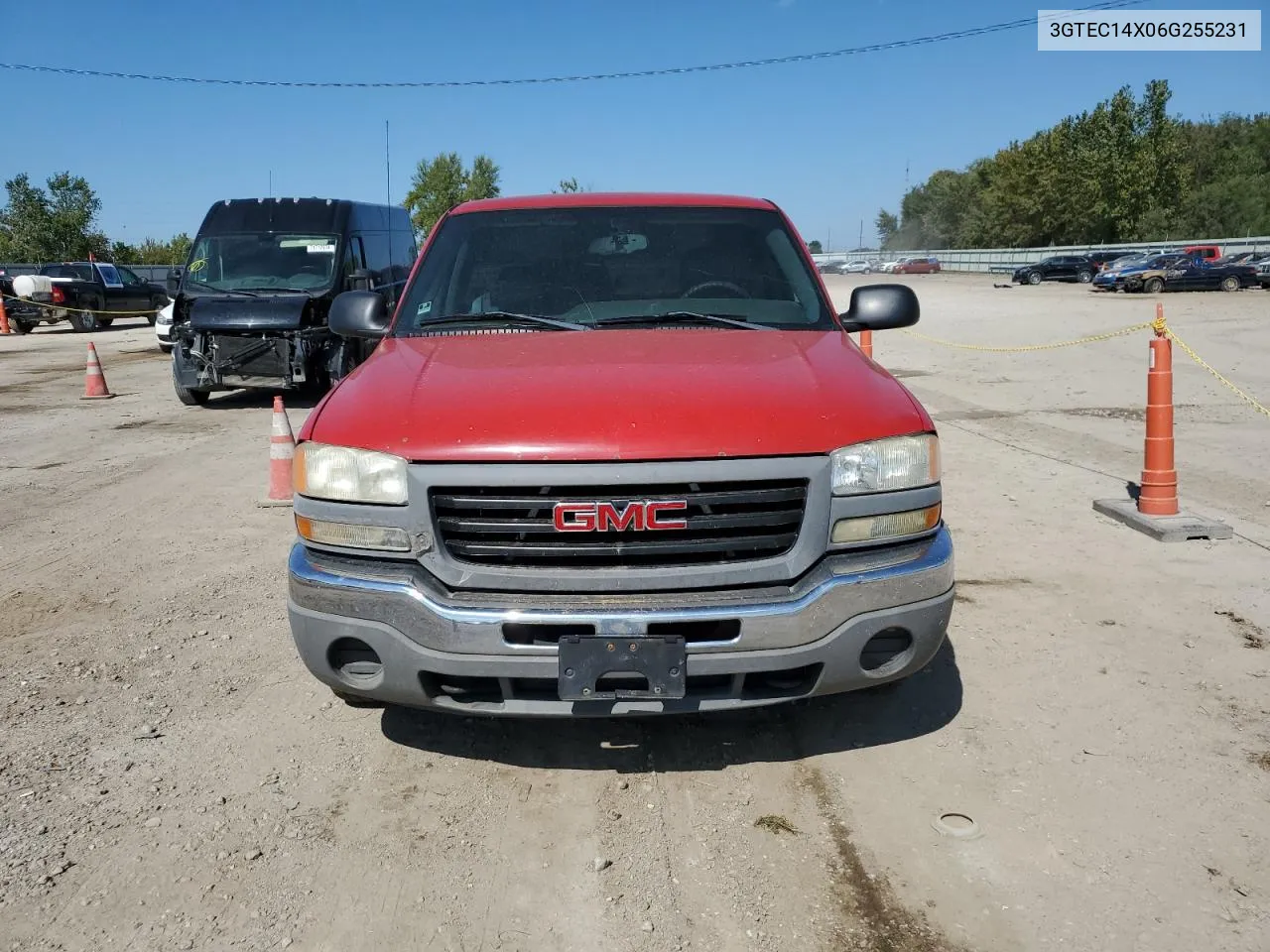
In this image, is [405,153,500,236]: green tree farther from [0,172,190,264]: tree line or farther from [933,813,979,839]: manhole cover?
[933,813,979,839]: manhole cover

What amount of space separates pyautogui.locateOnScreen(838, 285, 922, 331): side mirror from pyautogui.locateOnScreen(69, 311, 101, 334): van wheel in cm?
2730

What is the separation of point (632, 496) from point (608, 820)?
0.98 metres

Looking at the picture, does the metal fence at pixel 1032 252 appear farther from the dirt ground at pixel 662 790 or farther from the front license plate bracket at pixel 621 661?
A: the front license plate bracket at pixel 621 661

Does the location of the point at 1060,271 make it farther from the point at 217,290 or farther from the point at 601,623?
the point at 601,623

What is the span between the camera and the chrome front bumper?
2.84m

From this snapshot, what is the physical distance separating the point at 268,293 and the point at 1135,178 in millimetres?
81301

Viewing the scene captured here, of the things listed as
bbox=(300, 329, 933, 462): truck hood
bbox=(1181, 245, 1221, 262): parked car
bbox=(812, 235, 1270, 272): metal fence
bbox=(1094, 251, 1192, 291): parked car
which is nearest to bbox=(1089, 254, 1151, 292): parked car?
bbox=(1094, 251, 1192, 291): parked car

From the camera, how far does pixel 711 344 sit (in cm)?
362

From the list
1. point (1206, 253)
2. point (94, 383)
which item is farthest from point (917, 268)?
point (94, 383)

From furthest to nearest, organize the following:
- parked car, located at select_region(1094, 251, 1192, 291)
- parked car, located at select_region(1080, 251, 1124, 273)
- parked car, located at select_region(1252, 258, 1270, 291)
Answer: parked car, located at select_region(1080, 251, 1124, 273), parked car, located at select_region(1094, 251, 1192, 291), parked car, located at select_region(1252, 258, 1270, 291)

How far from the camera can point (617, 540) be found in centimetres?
289

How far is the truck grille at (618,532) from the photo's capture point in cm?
288

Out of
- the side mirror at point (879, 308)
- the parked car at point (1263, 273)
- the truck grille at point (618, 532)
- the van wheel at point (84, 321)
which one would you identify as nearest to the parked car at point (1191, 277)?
the parked car at point (1263, 273)

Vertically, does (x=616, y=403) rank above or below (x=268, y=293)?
below
